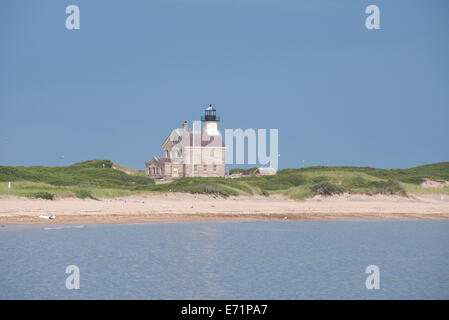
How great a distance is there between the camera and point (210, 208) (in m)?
45.7

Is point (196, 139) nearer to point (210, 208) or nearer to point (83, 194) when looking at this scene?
point (210, 208)

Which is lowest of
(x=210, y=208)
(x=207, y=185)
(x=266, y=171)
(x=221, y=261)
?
(x=221, y=261)

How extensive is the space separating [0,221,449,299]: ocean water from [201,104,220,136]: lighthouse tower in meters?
44.0

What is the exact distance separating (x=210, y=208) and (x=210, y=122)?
39.1m

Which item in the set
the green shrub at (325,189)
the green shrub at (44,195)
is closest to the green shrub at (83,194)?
the green shrub at (44,195)

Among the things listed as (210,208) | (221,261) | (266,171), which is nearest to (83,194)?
(210,208)

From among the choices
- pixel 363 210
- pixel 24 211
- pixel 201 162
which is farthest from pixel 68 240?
pixel 201 162

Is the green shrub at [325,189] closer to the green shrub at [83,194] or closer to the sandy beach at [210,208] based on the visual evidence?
the sandy beach at [210,208]

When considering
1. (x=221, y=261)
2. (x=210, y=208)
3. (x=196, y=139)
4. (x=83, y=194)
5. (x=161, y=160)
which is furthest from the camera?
(x=161, y=160)

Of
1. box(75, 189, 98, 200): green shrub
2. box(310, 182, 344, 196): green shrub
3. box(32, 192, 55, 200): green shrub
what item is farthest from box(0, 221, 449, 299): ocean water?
box(310, 182, 344, 196): green shrub

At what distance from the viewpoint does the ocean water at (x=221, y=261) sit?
68.9 ft

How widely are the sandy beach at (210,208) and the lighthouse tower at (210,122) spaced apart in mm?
28291
